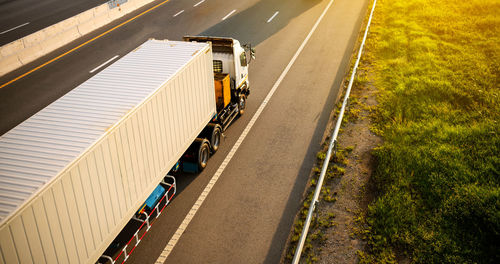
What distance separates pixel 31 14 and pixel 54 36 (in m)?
7.48

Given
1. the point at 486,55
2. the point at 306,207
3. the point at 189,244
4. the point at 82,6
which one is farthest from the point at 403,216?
the point at 82,6

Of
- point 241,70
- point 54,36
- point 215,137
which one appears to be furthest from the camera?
point 54,36

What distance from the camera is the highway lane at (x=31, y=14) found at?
75.5 ft

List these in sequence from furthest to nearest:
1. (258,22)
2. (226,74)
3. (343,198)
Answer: (258,22) < (226,74) < (343,198)

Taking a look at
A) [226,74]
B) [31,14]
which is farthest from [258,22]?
[31,14]

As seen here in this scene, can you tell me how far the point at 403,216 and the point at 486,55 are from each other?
14354 mm

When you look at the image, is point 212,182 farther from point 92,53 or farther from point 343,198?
point 92,53

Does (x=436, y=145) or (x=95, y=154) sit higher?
(x=95, y=154)

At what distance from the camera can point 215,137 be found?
1252 cm

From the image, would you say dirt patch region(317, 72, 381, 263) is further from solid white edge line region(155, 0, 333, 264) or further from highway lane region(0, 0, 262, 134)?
highway lane region(0, 0, 262, 134)

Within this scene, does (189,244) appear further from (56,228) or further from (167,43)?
A: (167,43)

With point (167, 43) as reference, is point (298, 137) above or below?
below

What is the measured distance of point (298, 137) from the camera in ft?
44.6

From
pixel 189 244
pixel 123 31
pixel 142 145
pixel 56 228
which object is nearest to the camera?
pixel 56 228
